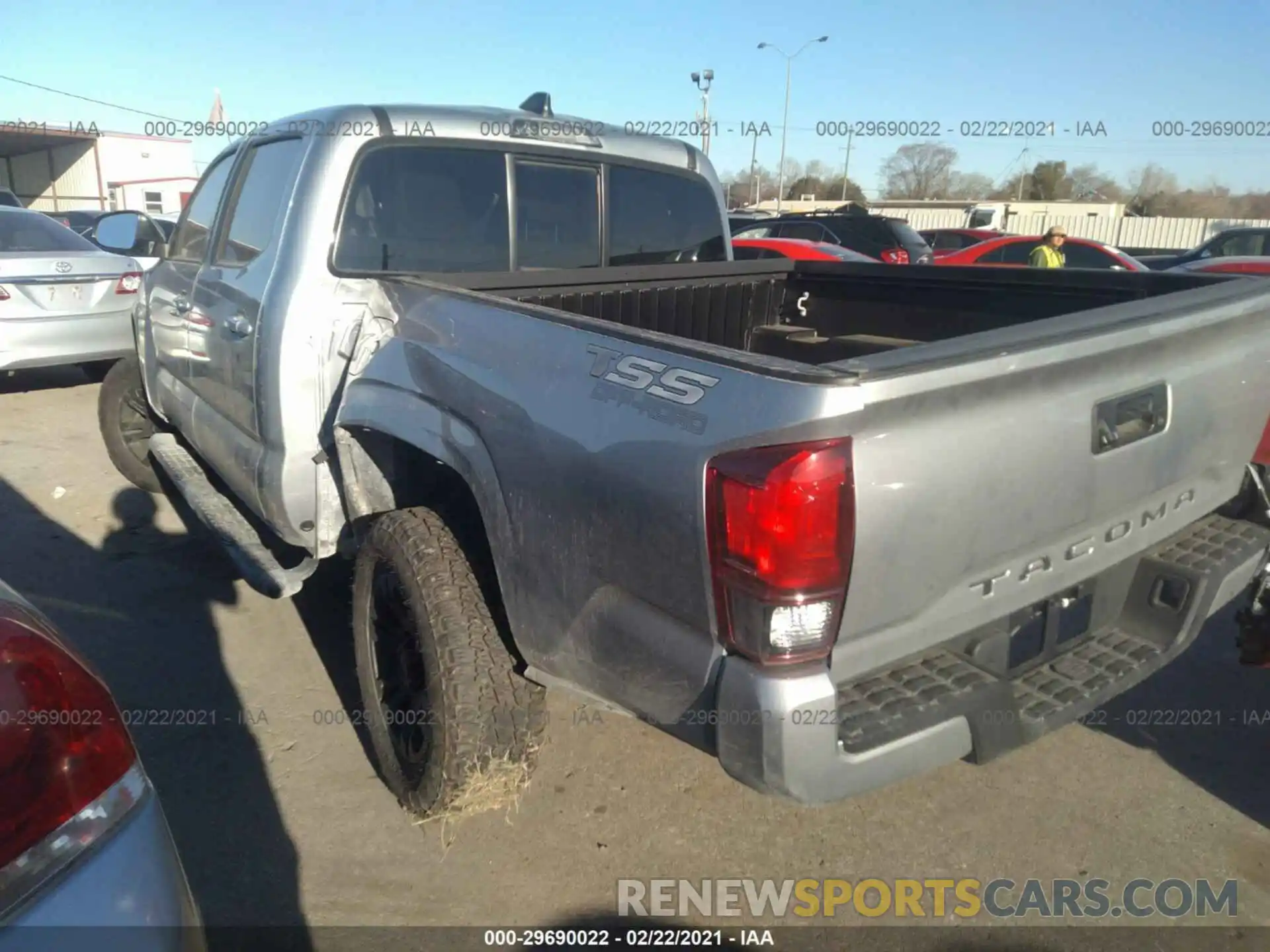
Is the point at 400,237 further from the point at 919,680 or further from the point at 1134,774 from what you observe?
the point at 1134,774

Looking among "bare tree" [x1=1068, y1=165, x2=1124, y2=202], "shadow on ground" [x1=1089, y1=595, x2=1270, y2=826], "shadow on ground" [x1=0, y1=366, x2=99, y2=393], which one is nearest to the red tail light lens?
"shadow on ground" [x1=1089, y1=595, x2=1270, y2=826]

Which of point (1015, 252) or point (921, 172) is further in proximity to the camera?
point (921, 172)

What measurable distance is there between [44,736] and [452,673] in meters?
1.17

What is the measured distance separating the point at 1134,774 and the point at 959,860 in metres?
0.80

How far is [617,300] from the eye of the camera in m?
3.44

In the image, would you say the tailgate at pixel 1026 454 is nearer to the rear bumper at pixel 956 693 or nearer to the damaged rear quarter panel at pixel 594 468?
the rear bumper at pixel 956 693

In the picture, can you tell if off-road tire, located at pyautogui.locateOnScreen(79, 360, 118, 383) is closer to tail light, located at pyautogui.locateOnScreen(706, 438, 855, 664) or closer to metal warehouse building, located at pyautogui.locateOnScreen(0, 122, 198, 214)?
tail light, located at pyautogui.locateOnScreen(706, 438, 855, 664)

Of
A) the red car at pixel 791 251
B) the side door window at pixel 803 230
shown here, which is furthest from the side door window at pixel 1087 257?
the red car at pixel 791 251

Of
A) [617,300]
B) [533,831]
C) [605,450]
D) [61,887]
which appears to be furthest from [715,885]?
[617,300]

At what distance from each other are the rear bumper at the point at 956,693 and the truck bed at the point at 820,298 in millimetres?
989

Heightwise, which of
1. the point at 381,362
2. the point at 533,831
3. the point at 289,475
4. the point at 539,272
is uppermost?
the point at 539,272

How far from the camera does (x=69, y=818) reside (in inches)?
51.3

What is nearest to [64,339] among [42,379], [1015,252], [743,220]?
[42,379]

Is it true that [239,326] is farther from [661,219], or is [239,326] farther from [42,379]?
[42,379]
